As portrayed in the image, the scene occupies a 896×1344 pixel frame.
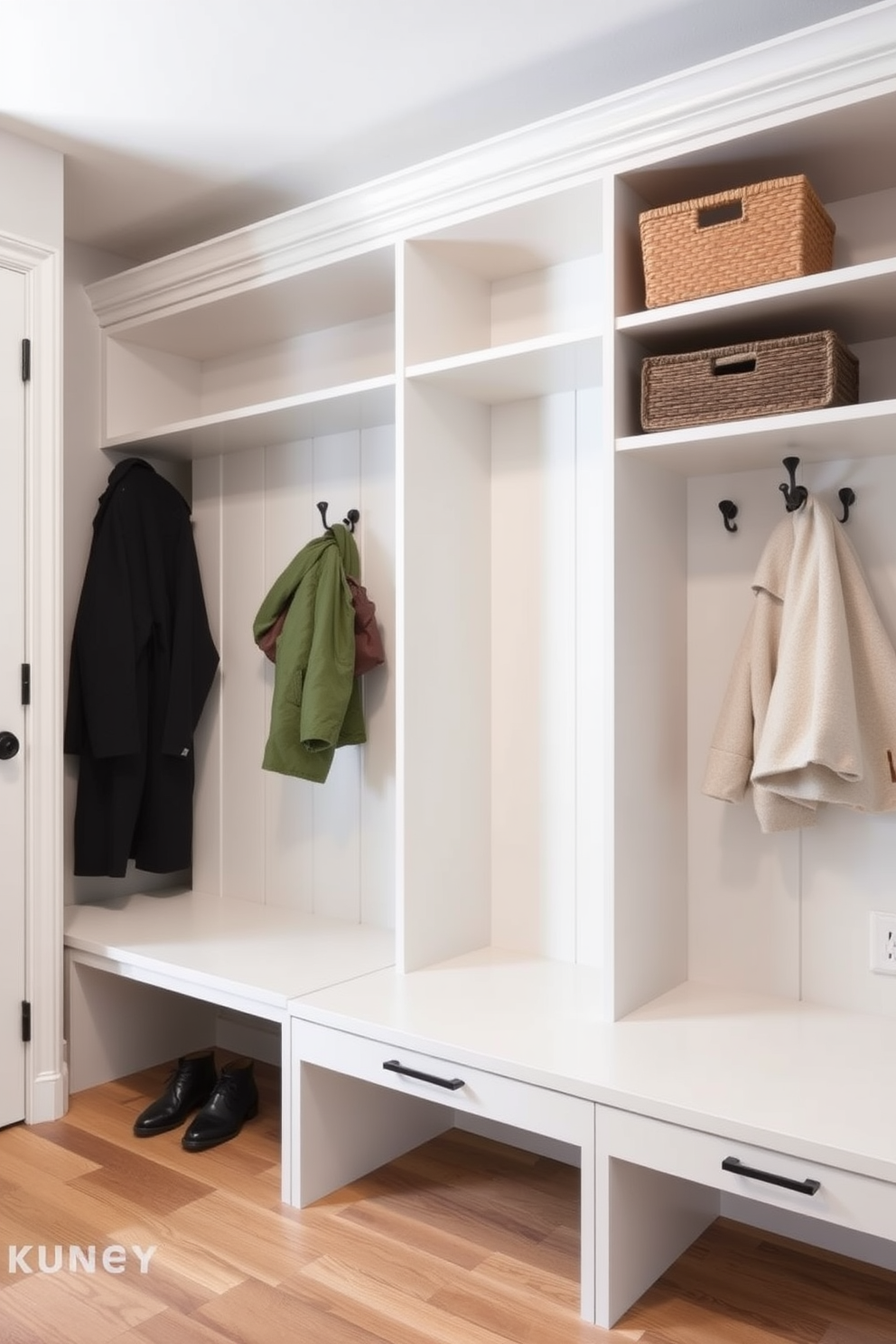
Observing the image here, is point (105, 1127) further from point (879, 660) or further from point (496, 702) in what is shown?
point (879, 660)

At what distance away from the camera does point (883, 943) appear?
2.09 m

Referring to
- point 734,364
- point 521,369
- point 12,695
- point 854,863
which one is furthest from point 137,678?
point 854,863

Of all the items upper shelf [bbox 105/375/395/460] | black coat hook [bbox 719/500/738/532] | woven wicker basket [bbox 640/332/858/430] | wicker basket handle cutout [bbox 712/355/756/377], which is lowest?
black coat hook [bbox 719/500/738/532]

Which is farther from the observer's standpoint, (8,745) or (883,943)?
(8,745)

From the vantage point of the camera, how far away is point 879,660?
2.01 meters

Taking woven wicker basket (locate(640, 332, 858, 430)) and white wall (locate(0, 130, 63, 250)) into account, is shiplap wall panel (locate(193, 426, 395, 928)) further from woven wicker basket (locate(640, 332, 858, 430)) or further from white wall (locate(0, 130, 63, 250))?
woven wicker basket (locate(640, 332, 858, 430))

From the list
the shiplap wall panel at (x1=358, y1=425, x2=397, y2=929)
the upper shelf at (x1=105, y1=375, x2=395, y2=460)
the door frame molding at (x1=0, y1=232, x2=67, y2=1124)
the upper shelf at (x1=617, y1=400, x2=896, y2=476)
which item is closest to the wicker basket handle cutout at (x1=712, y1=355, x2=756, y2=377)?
the upper shelf at (x1=617, y1=400, x2=896, y2=476)

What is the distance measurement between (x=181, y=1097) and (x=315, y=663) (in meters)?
1.11

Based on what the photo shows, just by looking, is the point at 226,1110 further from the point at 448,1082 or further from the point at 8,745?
the point at 8,745

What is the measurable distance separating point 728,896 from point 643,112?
5.04 feet

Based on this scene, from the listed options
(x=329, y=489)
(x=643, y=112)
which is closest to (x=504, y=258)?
(x=643, y=112)

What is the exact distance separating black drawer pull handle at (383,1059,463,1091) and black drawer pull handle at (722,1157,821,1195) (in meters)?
0.51

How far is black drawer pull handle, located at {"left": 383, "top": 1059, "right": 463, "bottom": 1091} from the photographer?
78.2 inches

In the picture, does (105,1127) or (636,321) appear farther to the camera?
(105,1127)
